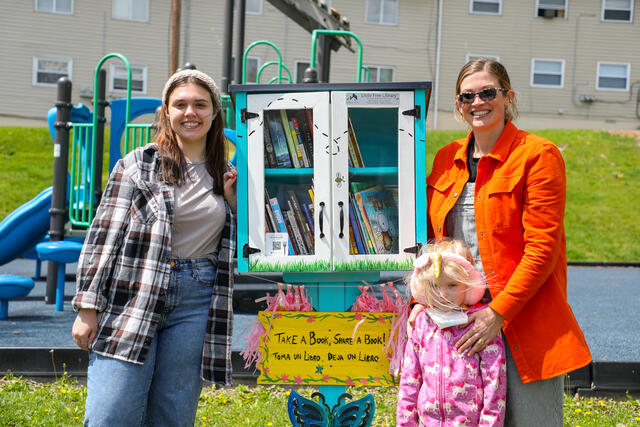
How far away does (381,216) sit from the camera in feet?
8.79

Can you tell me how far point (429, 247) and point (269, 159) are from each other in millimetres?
800

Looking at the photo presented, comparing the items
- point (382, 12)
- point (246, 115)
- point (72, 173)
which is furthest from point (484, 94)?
point (382, 12)

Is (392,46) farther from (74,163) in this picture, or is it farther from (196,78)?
(196,78)

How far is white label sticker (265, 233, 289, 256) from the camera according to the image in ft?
8.58

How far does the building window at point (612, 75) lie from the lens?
1973cm

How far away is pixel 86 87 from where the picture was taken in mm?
17688

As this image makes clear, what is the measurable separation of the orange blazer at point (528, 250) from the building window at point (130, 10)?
17.7 meters

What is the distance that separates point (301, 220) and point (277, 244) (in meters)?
0.16

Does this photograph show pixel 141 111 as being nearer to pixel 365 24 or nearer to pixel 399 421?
pixel 399 421

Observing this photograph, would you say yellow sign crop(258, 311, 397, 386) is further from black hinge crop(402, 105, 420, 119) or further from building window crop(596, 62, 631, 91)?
Answer: building window crop(596, 62, 631, 91)

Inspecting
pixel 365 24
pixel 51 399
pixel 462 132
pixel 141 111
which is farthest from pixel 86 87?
pixel 51 399

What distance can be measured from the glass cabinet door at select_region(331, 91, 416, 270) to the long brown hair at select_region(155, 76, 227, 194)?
1.53ft

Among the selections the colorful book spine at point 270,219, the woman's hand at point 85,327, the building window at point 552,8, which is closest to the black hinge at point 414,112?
→ the colorful book spine at point 270,219

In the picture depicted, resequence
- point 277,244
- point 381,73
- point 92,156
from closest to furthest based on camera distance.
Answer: point 277,244
point 92,156
point 381,73
